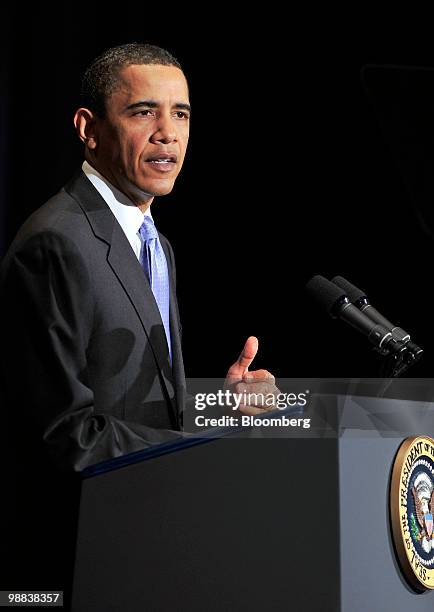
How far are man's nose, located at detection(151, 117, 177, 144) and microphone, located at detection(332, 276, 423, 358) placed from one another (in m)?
0.47

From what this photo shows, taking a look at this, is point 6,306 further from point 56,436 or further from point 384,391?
point 384,391

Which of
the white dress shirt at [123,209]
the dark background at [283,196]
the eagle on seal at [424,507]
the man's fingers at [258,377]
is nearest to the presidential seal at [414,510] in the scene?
→ the eagle on seal at [424,507]

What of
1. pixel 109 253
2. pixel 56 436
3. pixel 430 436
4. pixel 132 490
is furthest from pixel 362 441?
pixel 109 253

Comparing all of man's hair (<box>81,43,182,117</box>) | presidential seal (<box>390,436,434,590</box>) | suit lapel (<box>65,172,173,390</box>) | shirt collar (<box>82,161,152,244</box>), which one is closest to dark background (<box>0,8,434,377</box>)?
man's hair (<box>81,43,182,117</box>)

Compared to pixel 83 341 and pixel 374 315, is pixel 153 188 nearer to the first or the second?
pixel 83 341

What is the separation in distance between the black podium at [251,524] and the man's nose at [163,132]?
0.68m

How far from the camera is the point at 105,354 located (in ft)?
5.56

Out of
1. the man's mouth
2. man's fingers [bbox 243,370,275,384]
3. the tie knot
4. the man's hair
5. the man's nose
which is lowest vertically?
man's fingers [bbox 243,370,275,384]

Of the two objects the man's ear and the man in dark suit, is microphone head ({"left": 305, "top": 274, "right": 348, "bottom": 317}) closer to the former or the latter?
the man in dark suit

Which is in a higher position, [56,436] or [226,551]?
[56,436]

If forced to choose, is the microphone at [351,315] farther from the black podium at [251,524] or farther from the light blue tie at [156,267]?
the light blue tie at [156,267]

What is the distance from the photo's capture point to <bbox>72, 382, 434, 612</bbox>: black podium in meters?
1.31

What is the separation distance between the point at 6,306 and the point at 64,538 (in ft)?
1.33

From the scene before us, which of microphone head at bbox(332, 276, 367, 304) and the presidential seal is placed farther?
microphone head at bbox(332, 276, 367, 304)
